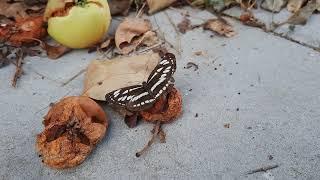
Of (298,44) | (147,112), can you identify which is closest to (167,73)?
(147,112)

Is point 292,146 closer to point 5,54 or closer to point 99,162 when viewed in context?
point 99,162

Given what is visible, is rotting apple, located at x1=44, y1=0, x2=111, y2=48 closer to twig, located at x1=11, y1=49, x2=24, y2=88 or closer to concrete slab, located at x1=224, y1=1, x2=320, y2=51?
twig, located at x1=11, y1=49, x2=24, y2=88

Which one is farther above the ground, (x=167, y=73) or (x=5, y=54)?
(x=167, y=73)

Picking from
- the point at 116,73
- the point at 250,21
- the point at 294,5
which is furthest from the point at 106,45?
the point at 294,5

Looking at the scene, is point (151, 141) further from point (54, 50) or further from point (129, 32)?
point (54, 50)

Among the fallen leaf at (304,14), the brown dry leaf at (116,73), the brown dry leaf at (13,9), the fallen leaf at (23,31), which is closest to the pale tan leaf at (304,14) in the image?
the fallen leaf at (304,14)

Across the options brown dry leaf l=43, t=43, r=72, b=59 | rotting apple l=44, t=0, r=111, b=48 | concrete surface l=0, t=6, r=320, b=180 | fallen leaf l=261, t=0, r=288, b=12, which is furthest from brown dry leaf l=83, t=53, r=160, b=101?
fallen leaf l=261, t=0, r=288, b=12
